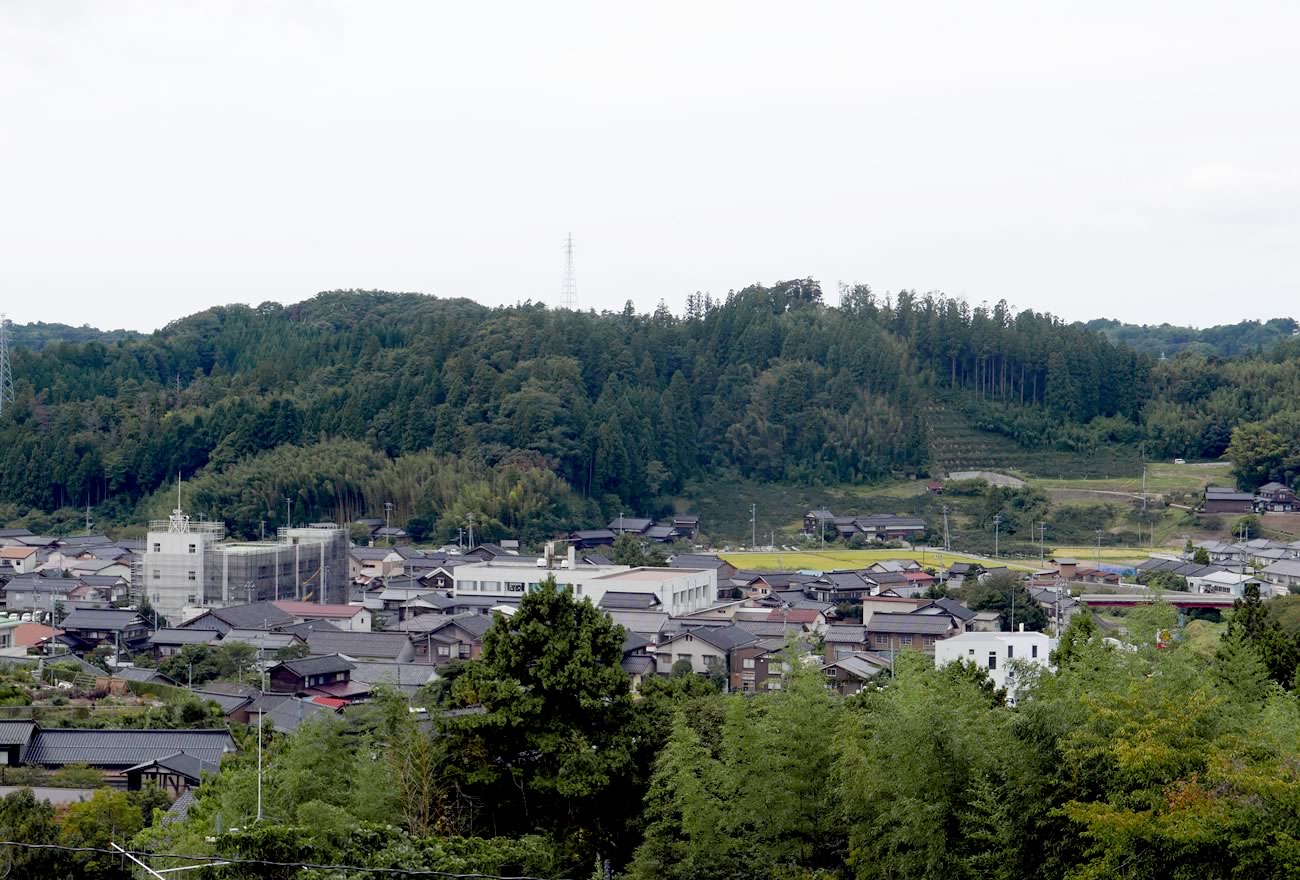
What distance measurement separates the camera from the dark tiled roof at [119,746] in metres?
12.8

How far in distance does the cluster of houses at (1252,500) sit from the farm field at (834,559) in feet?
22.7

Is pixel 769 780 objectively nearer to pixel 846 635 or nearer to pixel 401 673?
pixel 401 673

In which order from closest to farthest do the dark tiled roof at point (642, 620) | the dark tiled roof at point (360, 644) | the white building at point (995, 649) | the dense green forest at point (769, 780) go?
the dense green forest at point (769, 780) → the white building at point (995, 649) → the dark tiled roof at point (360, 644) → the dark tiled roof at point (642, 620)

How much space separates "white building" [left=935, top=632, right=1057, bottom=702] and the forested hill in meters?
19.1

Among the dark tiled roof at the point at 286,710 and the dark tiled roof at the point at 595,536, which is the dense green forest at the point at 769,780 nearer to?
the dark tiled roof at the point at 286,710

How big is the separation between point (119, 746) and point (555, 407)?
29226mm

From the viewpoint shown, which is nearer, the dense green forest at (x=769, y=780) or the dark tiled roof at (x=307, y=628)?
the dense green forest at (x=769, y=780)

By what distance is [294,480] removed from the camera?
37.4m

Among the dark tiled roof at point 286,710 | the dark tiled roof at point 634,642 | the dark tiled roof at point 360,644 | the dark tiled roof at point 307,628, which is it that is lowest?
the dark tiled roof at point 360,644

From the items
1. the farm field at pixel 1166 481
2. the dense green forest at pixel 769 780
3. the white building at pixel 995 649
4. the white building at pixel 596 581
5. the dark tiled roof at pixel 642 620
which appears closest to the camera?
the dense green forest at pixel 769 780

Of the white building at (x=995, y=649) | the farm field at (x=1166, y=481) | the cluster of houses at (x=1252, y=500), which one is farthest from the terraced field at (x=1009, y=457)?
the white building at (x=995, y=649)

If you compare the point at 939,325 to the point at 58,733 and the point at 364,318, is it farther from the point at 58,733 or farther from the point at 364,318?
the point at 58,733

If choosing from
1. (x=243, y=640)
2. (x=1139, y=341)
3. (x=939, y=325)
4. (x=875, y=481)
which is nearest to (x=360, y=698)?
(x=243, y=640)

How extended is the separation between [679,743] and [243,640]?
13610 millimetres
